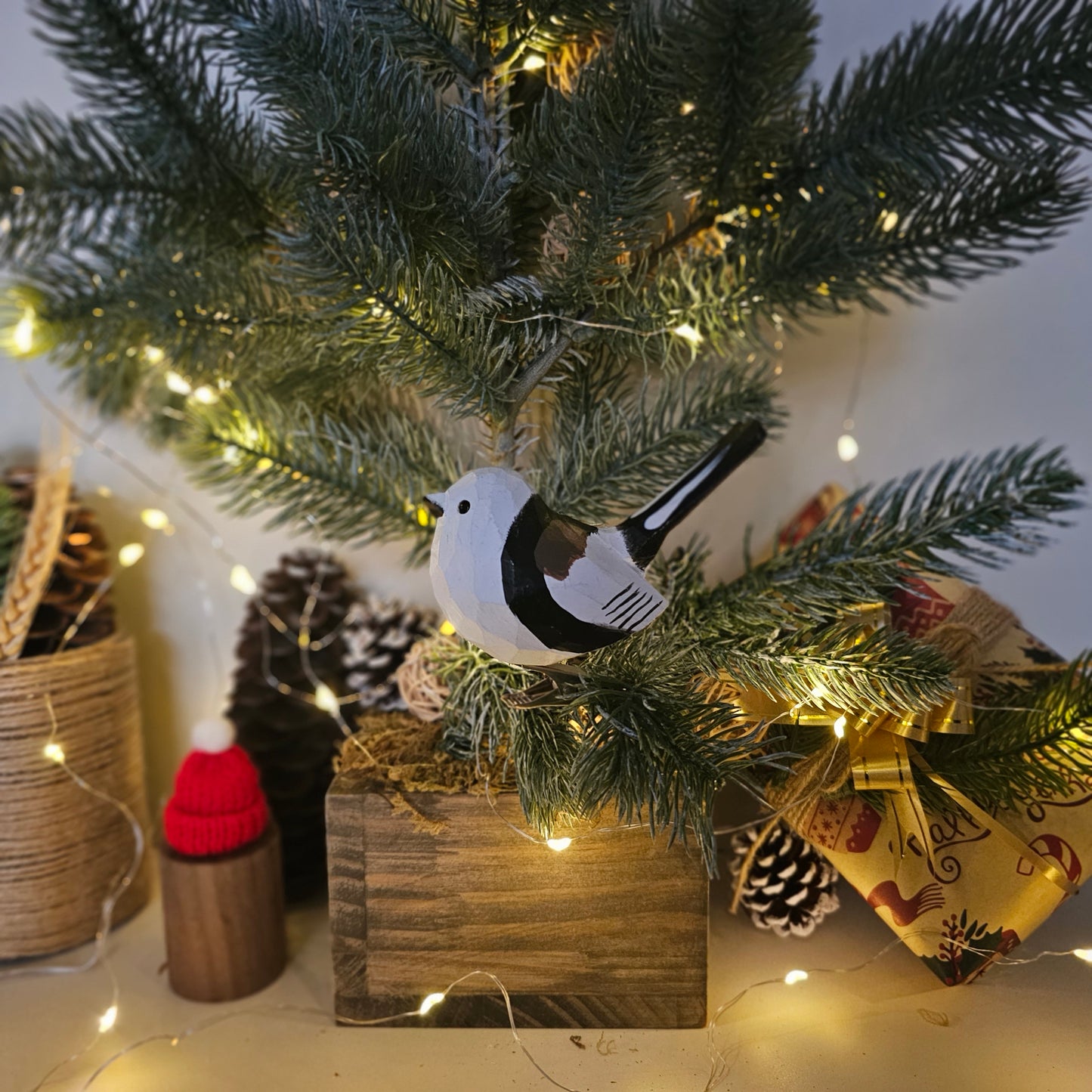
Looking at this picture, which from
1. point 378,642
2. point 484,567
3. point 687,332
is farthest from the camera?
point 378,642

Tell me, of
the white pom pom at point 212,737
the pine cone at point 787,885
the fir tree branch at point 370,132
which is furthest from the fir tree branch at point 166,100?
the pine cone at point 787,885

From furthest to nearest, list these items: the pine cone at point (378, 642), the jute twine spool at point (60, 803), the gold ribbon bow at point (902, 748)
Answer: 1. the pine cone at point (378, 642)
2. the jute twine spool at point (60, 803)
3. the gold ribbon bow at point (902, 748)

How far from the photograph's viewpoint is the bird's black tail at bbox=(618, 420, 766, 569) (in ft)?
1.45

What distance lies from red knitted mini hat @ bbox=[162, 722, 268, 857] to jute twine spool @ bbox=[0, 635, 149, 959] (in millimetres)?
101

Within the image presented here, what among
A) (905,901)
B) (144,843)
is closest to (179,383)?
(144,843)

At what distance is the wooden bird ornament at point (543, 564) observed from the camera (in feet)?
1.37

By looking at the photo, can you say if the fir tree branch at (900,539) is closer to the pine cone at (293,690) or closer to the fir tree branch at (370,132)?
the fir tree branch at (370,132)

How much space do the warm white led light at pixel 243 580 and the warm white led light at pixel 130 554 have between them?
8cm

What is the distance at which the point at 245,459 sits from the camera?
22.4 inches

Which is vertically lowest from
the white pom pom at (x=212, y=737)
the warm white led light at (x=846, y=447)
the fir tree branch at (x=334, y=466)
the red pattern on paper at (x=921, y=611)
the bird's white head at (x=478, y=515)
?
the white pom pom at (x=212, y=737)

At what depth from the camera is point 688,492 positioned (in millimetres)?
448

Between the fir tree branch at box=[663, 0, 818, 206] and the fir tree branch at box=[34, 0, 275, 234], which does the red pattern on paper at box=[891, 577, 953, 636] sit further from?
the fir tree branch at box=[34, 0, 275, 234]

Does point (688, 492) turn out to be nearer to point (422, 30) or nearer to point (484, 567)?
point (484, 567)

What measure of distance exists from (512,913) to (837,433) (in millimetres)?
484
